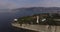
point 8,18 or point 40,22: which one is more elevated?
point 8,18

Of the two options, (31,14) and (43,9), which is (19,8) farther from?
(43,9)

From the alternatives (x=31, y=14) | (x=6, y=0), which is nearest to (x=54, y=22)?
(x=31, y=14)

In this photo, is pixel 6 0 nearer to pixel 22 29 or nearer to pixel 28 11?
pixel 28 11

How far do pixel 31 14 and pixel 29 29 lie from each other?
0.26 meters

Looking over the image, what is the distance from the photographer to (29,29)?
2.21m

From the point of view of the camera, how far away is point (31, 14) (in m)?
2.21

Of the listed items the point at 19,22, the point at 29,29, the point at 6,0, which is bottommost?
the point at 29,29

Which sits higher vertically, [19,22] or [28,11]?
[28,11]

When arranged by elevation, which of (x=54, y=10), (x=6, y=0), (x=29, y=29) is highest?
(x=6, y=0)

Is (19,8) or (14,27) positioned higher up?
(19,8)

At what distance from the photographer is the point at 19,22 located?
7.16 ft

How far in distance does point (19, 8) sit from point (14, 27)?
1.13ft

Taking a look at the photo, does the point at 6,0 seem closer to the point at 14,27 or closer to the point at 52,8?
the point at 14,27

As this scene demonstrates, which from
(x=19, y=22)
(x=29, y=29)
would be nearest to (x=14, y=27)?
(x=19, y=22)
